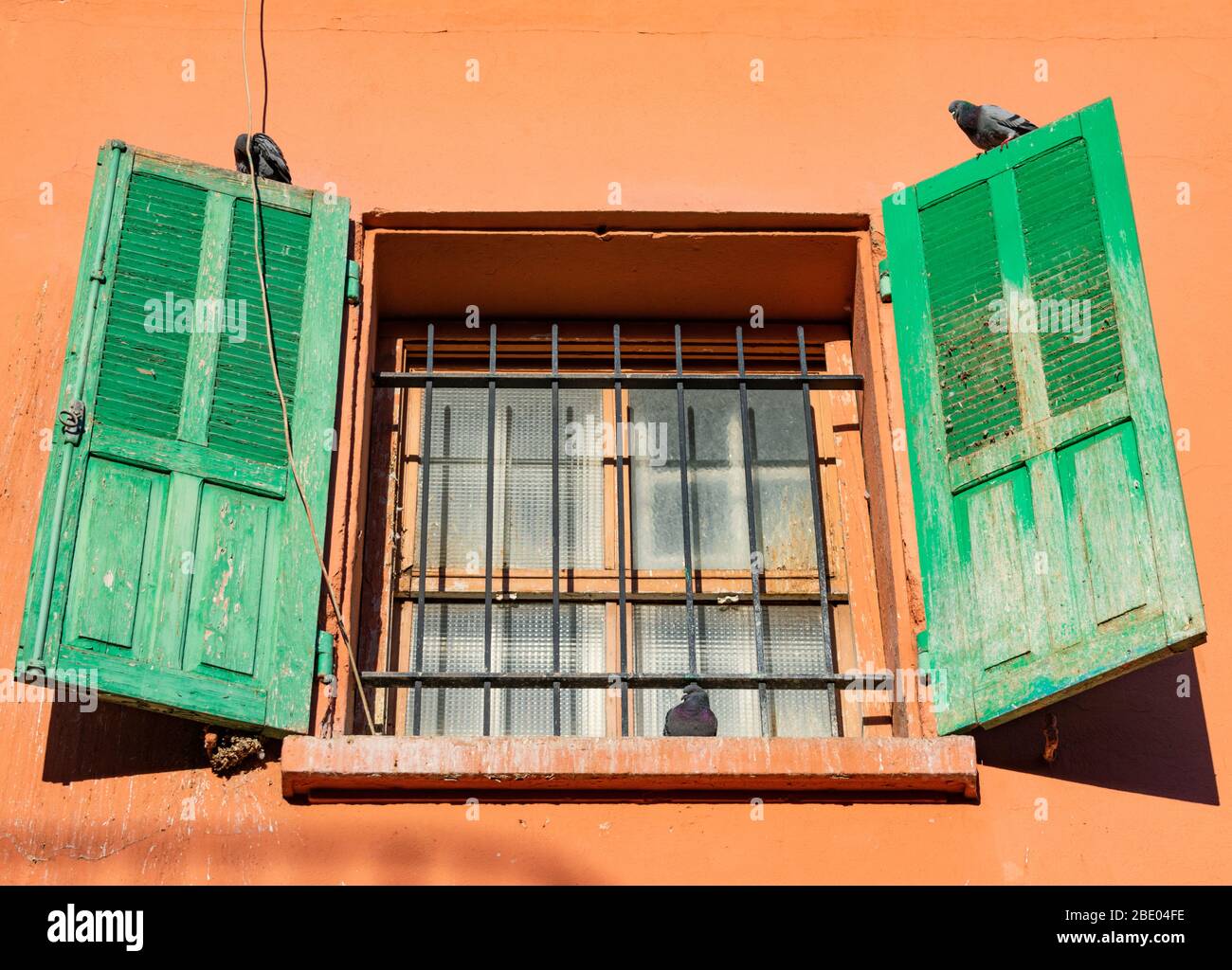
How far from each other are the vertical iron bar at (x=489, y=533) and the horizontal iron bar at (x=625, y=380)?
0.08 meters

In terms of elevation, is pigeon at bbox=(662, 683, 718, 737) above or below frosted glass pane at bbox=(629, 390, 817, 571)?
below

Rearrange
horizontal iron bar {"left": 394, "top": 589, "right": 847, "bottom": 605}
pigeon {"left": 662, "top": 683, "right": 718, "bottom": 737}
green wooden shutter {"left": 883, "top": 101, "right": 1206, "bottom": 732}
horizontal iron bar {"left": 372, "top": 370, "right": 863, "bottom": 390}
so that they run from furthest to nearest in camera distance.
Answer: horizontal iron bar {"left": 372, "top": 370, "right": 863, "bottom": 390}
horizontal iron bar {"left": 394, "top": 589, "right": 847, "bottom": 605}
pigeon {"left": 662, "top": 683, "right": 718, "bottom": 737}
green wooden shutter {"left": 883, "top": 101, "right": 1206, "bottom": 732}

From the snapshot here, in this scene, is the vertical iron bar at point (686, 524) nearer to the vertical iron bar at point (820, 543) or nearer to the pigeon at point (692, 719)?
the pigeon at point (692, 719)

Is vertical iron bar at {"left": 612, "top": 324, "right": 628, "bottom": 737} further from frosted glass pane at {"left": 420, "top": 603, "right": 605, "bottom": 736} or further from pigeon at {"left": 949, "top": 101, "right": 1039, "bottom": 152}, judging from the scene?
pigeon at {"left": 949, "top": 101, "right": 1039, "bottom": 152}

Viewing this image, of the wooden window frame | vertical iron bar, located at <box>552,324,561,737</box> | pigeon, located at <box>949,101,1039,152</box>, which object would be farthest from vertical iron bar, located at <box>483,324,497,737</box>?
pigeon, located at <box>949,101,1039,152</box>

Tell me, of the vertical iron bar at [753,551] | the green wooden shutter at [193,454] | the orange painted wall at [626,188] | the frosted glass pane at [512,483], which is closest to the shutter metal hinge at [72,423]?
the green wooden shutter at [193,454]

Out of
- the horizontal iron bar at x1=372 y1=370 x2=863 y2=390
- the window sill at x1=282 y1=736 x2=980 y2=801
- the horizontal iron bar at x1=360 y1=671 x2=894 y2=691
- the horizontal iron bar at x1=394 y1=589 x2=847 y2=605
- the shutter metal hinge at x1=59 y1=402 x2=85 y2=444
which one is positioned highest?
the horizontal iron bar at x1=372 y1=370 x2=863 y2=390

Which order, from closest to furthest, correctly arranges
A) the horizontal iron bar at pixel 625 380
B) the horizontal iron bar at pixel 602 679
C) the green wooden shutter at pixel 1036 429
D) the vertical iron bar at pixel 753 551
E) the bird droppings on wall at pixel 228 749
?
the green wooden shutter at pixel 1036 429 < the bird droppings on wall at pixel 228 749 < the horizontal iron bar at pixel 602 679 < the vertical iron bar at pixel 753 551 < the horizontal iron bar at pixel 625 380

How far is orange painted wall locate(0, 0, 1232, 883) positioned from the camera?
412 centimetres

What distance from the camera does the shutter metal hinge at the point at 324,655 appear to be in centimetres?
429

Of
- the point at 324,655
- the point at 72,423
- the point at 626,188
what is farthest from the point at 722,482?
the point at 72,423

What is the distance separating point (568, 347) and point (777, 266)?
718 mm
